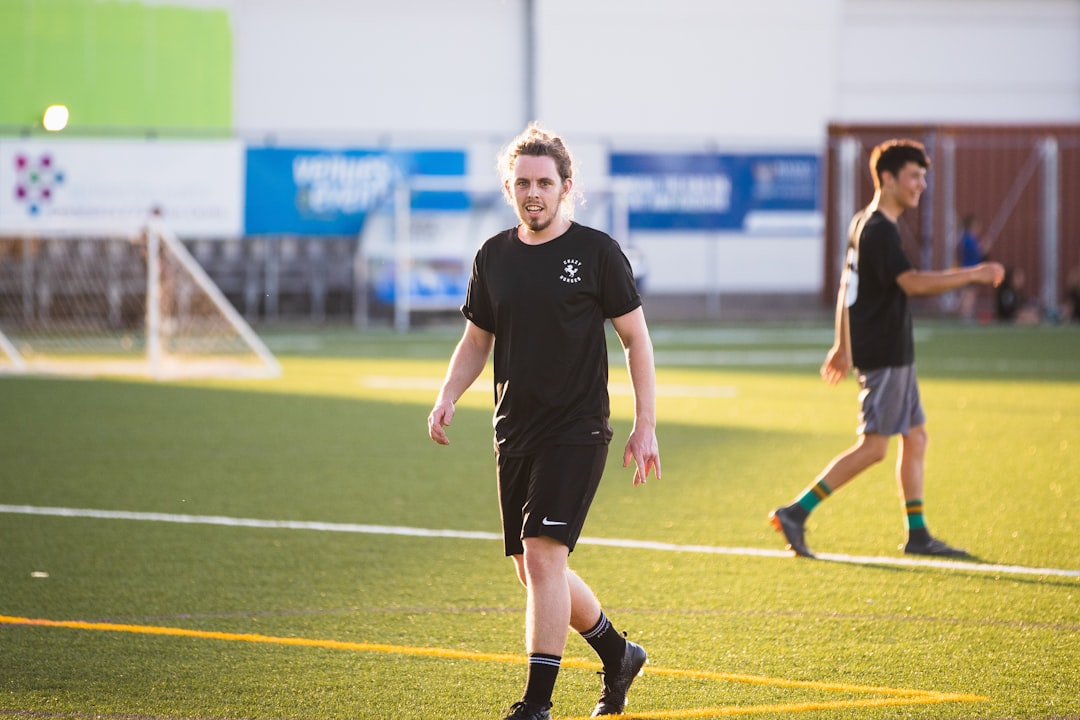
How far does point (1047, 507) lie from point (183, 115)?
82.5 feet

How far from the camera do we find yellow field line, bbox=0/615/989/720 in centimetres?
495

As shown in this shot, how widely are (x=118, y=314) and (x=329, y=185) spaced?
473 centimetres

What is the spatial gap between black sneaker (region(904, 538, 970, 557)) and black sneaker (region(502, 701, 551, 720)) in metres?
3.38

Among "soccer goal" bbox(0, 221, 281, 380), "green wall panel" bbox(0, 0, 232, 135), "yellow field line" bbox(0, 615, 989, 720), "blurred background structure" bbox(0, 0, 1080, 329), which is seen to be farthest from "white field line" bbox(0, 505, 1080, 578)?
"green wall panel" bbox(0, 0, 232, 135)

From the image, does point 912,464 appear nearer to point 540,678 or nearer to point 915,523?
point 915,523

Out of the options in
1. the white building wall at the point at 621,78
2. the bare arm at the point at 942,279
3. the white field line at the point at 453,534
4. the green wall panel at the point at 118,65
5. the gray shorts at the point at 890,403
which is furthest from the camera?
the white building wall at the point at 621,78

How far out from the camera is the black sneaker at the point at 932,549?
294 inches

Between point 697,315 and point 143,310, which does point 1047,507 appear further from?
Result: point 697,315

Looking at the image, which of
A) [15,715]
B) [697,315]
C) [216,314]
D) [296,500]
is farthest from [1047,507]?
[697,315]

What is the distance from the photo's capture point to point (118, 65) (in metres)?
30.8

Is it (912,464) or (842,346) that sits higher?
(842,346)

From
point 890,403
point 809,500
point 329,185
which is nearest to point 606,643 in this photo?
point 809,500

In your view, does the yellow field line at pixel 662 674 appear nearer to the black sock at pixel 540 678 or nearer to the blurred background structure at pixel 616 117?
the black sock at pixel 540 678

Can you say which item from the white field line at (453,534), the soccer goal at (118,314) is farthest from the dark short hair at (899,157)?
the soccer goal at (118,314)
